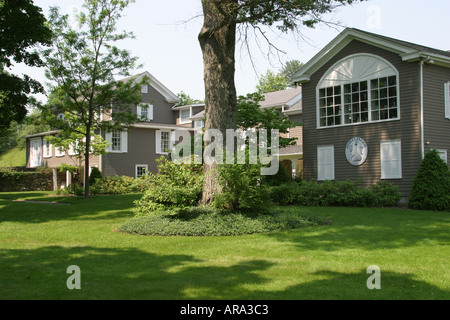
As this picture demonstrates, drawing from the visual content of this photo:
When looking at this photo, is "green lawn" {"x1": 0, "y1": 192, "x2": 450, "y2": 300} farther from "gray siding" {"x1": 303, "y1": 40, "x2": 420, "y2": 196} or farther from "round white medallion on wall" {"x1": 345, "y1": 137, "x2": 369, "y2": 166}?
"round white medallion on wall" {"x1": 345, "y1": 137, "x2": 369, "y2": 166}

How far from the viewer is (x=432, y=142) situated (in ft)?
57.0

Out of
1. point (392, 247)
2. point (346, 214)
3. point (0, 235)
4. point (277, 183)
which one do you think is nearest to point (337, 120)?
point (277, 183)

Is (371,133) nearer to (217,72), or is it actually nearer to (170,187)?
(217,72)

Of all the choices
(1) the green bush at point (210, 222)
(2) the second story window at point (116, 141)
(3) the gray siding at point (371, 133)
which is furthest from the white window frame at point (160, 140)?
(1) the green bush at point (210, 222)

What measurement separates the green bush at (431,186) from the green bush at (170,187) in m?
7.85

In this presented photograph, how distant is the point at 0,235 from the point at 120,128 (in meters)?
13.2

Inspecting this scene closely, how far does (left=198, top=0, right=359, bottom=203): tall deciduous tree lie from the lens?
480 inches

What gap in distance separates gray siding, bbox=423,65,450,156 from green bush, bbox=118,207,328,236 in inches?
325

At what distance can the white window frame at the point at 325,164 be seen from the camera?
20.0 m

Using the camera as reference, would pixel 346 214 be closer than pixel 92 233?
No

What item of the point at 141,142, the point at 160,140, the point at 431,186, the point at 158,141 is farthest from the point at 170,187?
the point at 160,140

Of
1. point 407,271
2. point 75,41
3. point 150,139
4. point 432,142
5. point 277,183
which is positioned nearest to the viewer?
point 407,271

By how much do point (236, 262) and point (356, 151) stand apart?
532 inches

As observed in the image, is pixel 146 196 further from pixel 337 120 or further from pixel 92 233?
pixel 337 120
